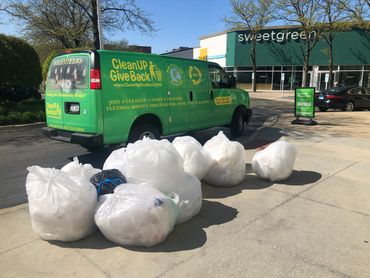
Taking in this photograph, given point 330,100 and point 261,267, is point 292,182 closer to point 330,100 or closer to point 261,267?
point 261,267

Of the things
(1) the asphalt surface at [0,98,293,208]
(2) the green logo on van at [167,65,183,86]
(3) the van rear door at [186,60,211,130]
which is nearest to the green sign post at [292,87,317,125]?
(1) the asphalt surface at [0,98,293,208]

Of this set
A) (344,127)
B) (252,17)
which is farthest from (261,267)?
(252,17)

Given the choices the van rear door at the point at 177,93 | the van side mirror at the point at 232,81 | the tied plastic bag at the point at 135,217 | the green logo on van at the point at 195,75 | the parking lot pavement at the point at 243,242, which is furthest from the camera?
the van side mirror at the point at 232,81

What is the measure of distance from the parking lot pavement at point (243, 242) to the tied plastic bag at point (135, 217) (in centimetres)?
12

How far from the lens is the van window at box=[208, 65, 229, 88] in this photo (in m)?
8.78

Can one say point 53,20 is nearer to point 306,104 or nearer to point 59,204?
point 306,104

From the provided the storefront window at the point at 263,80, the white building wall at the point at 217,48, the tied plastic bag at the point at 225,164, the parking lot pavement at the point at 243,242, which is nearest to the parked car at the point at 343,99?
the parking lot pavement at the point at 243,242

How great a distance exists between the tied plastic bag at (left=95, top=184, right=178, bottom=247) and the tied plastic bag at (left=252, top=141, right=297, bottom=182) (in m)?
2.50

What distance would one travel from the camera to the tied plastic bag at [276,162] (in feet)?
18.0

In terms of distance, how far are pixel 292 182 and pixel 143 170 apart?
2813 millimetres

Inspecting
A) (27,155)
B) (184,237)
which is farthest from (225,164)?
(27,155)

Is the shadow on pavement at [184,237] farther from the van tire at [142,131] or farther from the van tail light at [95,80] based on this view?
the van tail light at [95,80]

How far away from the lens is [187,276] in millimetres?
3016

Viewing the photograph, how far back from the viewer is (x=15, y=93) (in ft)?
67.1
